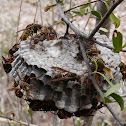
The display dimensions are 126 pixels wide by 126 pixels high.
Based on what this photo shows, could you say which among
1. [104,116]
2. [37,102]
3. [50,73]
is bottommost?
[104,116]

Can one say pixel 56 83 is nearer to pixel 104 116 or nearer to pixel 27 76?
pixel 27 76

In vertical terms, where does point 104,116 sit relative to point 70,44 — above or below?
Result: below

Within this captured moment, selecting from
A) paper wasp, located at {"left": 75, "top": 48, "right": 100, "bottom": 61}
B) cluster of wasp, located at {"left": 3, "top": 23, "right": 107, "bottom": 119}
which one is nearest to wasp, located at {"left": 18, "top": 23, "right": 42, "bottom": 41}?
cluster of wasp, located at {"left": 3, "top": 23, "right": 107, "bottom": 119}

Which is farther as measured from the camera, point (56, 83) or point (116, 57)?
point (116, 57)

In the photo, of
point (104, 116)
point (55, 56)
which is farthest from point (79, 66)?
point (104, 116)

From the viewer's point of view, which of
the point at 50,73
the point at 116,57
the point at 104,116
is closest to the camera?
the point at 50,73

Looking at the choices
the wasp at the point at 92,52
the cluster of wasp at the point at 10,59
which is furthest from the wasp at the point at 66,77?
the cluster of wasp at the point at 10,59

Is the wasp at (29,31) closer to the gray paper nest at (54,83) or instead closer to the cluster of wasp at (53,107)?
the gray paper nest at (54,83)

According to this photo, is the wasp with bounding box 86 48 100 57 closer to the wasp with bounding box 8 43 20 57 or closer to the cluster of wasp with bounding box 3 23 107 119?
the cluster of wasp with bounding box 3 23 107 119
